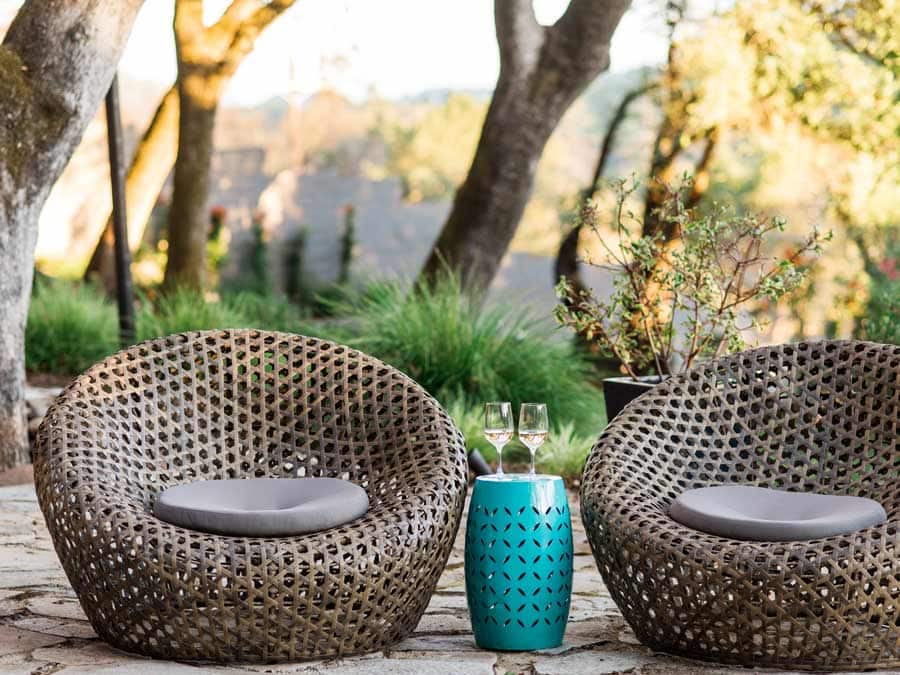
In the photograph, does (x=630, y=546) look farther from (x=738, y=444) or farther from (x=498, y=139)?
(x=498, y=139)

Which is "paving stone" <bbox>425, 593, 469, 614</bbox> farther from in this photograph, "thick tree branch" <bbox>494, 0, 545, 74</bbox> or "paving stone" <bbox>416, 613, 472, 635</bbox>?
"thick tree branch" <bbox>494, 0, 545, 74</bbox>

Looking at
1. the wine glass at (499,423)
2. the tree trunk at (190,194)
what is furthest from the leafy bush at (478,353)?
the wine glass at (499,423)

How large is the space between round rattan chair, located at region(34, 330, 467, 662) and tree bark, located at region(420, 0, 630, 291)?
14.5 ft

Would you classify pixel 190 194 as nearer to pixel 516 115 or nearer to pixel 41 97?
pixel 516 115

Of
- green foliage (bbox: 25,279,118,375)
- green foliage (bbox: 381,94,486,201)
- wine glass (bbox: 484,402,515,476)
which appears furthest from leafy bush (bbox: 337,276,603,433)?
green foliage (bbox: 381,94,486,201)

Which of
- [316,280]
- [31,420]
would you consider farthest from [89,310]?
[316,280]

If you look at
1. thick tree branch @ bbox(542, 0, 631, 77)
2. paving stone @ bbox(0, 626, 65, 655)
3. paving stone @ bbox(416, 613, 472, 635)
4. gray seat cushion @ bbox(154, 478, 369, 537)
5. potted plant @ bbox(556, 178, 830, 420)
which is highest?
thick tree branch @ bbox(542, 0, 631, 77)

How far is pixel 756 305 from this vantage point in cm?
1438

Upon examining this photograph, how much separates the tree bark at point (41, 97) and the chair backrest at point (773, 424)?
3.12 meters

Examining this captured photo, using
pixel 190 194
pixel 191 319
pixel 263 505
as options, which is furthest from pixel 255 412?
pixel 190 194

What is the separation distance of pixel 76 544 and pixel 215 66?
25.0 feet

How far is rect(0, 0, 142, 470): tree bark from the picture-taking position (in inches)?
214

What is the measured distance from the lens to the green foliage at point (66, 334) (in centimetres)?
950

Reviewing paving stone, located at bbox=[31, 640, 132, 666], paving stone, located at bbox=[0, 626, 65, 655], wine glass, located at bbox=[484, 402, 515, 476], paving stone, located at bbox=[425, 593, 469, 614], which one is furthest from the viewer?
paving stone, located at bbox=[425, 593, 469, 614]
